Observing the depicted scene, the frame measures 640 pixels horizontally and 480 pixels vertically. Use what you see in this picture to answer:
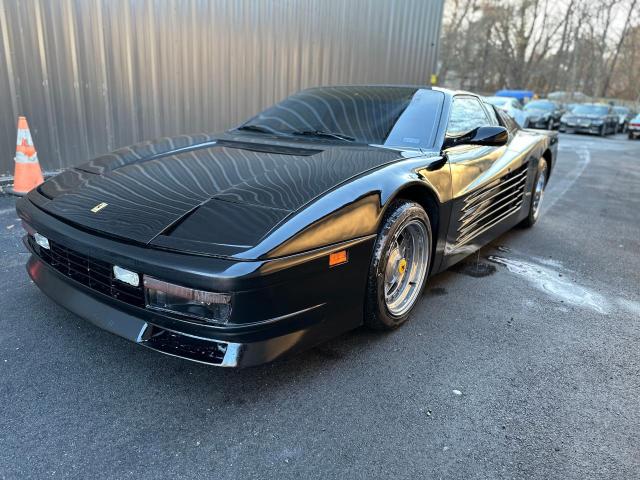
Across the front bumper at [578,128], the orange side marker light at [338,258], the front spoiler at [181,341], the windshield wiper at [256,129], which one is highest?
the windshield wiper at [256,129]

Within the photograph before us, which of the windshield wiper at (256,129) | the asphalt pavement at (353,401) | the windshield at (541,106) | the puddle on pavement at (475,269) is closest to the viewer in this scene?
the asphalt pavement at (353,401)

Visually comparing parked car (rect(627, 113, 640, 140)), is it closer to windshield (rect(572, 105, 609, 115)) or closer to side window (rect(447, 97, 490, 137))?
windshield (rect(572, 105, 609, 115))

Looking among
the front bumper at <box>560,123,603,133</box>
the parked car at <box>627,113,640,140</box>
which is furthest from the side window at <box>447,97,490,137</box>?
the parked car at <box>627,113,640,140</box>

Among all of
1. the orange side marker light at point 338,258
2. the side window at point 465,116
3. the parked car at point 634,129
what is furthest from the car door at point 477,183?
the parked car at point 634,129

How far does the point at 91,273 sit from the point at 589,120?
2098 cm

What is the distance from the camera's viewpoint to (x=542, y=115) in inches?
760

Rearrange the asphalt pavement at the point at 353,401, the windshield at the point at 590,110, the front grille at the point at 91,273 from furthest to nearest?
the windshield at the point at 590,110
the front grille at the point at 91,273
the asphalt pavement at the point at 353,401

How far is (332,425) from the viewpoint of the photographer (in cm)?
188

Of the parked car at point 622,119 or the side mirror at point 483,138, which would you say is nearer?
the side mirror at point 483,138

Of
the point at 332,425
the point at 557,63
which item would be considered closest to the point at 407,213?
the point at 332,425

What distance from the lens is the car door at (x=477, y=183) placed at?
9.71ft

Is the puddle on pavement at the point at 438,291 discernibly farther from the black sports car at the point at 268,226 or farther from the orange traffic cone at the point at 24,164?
the orange traffic cone at the point at 24,164

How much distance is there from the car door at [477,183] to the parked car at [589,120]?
58.0ft

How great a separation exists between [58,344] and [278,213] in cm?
131
